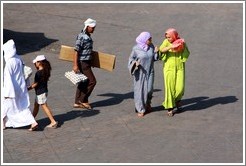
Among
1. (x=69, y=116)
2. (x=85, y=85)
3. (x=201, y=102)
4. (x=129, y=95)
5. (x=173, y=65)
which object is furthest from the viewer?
(x=129, y=95)

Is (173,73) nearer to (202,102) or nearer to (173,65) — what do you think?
(173,65)

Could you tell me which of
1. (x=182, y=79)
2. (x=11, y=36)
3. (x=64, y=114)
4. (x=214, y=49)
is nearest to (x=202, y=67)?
(x=214, y=49)

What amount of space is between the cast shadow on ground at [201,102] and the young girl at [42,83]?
2093mm

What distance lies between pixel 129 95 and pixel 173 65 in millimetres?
1600

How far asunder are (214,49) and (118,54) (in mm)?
2426

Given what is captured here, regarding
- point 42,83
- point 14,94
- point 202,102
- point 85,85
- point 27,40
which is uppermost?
point 42,83

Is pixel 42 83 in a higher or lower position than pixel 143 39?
lower

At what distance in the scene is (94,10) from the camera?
18.8 metres

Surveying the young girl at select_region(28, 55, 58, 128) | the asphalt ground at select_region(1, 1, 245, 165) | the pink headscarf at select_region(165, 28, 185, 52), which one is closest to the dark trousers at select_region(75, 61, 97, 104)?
the asphalt ground at select_region(1, 1, 245, 165)

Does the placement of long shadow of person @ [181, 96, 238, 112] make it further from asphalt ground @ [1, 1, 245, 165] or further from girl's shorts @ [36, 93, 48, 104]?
girl's shorts @ [36, 93, 48, 104]

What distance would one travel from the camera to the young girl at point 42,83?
402 inches

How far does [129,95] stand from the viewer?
12250mm

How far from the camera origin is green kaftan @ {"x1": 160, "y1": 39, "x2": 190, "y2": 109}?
11.0m

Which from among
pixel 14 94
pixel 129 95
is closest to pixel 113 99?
pixel 129 95
